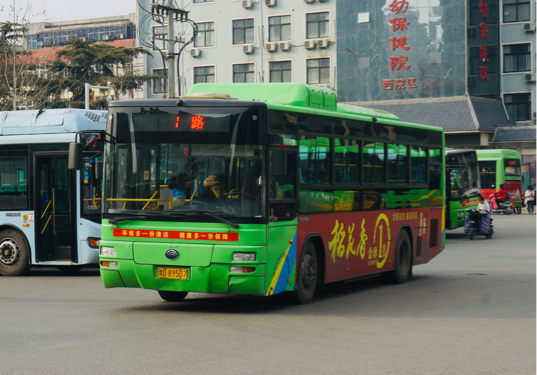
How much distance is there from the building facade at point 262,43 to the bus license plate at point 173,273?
44.5 meters

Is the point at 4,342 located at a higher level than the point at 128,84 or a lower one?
lower

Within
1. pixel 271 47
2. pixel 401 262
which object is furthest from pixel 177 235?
pixel 271 47

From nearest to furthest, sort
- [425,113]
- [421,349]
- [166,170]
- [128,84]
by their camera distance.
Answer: [421,349]
[166,170]
[425,113]
[128,84]

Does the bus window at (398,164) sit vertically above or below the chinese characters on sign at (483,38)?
below

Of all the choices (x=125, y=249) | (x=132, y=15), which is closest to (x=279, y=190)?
(x=125, y=249)

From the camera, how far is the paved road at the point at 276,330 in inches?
270

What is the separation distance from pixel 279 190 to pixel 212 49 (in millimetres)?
49079

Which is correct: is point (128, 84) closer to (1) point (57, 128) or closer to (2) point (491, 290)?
(1) point (57, 128)

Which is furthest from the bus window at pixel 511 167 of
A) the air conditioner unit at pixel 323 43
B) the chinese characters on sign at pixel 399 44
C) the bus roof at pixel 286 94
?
the bus roof at pixel 286 94

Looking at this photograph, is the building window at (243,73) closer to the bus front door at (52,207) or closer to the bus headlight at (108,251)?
the bus front door at (52,207)

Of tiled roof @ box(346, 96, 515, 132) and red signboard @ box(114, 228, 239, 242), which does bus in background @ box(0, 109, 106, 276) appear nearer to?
red signboard @ box(114, 228, 239, 242)

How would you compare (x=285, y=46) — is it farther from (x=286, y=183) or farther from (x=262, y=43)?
(x=286, y=183)

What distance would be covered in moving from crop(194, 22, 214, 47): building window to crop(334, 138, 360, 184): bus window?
155 ft

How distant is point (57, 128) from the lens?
14.9 m
